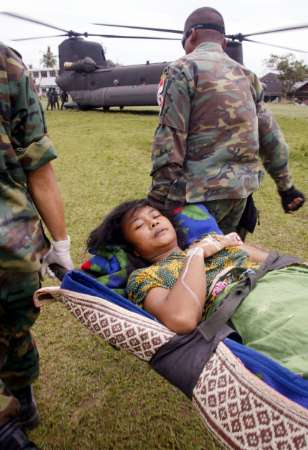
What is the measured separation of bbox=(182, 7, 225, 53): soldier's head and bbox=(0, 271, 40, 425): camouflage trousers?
176cm

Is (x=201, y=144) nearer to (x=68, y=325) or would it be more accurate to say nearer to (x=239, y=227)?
(x=239, y=227)

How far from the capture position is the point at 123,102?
18.5 meters

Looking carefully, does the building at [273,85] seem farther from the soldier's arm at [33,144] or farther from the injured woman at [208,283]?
the soldier's arm at [33,144]

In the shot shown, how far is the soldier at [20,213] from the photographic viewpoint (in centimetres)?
154

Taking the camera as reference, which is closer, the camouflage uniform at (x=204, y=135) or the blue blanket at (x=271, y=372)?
the blue blanket at (x=271, y=372)

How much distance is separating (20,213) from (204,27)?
169 centimetres

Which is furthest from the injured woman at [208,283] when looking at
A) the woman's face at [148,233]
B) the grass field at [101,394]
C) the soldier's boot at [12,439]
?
the grass field at [101,394]

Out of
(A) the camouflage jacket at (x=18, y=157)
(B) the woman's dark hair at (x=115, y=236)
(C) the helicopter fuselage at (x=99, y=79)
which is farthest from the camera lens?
(C) the helicopter fuselage at (x=99, y=79)

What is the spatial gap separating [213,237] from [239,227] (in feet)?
2.67

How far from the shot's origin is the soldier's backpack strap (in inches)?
57.8

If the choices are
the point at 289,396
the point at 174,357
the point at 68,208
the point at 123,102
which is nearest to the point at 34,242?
the point at 174,357

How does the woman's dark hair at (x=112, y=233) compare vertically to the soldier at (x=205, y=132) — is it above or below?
below

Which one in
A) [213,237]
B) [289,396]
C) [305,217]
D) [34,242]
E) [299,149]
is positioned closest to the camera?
[289,396]

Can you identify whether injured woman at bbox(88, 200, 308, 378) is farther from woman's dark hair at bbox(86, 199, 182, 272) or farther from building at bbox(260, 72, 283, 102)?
building at bbox(260, 72, 283, 102)
